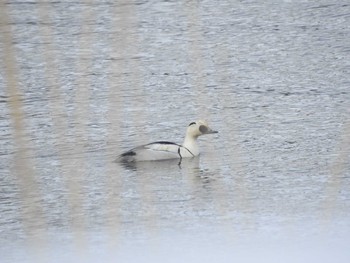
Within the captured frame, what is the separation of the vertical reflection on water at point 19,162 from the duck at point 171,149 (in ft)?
2.56

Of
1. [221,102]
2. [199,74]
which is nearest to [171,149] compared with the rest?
[199,74]

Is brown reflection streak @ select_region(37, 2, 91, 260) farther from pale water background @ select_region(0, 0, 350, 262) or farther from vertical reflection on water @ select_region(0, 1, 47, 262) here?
vertical reflection on water @ select_region(0, 1, 47, 262)

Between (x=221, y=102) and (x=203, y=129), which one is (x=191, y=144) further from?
(x=221, y=102)

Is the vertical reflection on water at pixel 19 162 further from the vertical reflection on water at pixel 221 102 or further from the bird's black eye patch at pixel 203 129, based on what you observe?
the bird's black eye patch at pixel 203 129

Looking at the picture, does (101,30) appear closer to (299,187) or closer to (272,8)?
(272,8)

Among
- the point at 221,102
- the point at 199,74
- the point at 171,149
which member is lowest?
the point at 171,149

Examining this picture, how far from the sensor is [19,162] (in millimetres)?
7316

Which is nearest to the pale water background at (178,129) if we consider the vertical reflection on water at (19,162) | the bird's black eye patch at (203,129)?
the vertical reflection on water at (19,162)

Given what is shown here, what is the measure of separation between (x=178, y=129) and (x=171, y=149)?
73 centimetres

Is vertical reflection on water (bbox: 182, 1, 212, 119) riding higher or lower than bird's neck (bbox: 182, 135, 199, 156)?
higher

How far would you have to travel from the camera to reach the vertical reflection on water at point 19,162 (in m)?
3.15

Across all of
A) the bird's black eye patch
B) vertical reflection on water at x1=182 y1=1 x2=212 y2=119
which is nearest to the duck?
the bird's black eye patch

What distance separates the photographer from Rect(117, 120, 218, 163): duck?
844 centimetres

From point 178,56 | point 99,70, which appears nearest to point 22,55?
point 99,70
